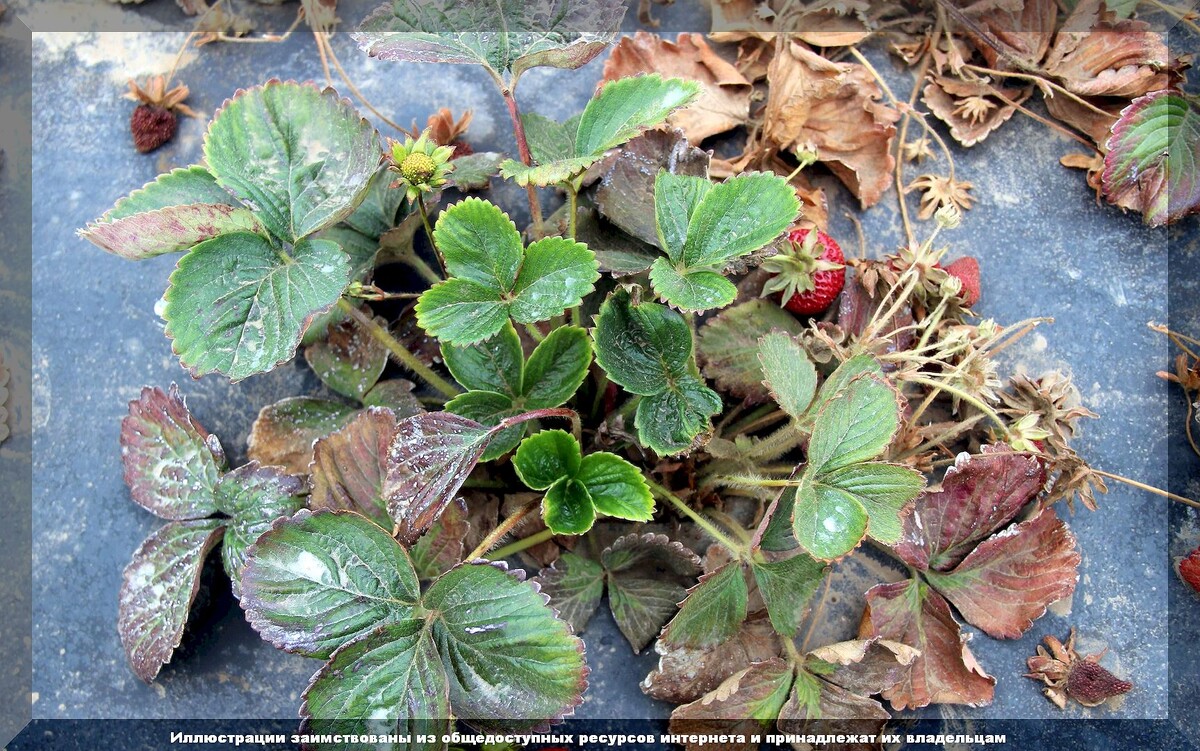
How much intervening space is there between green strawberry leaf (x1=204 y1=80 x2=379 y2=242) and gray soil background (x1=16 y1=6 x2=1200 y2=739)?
370 mm

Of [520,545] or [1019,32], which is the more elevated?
[1019,32]

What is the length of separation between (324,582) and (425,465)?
0.65ft

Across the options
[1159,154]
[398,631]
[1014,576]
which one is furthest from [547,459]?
[1159,154]

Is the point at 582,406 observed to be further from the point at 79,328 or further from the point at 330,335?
the point at 79,328

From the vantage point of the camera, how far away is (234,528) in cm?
133

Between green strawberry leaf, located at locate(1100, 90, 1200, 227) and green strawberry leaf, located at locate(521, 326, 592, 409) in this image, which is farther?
green strawberry leaf, located at locate(1100, 90, 1200, 227)

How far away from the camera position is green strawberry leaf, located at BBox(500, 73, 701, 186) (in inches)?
43.8

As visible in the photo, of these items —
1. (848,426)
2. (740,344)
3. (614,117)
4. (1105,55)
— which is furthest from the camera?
→ (1105,55)

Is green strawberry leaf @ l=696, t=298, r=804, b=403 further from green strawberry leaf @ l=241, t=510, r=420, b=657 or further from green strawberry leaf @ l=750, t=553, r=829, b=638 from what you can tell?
green strawberry leaf @ l=241, t=510, r=420, b=657

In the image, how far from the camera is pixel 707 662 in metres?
1.27

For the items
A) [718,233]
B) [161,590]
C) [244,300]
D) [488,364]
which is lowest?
[161,590]

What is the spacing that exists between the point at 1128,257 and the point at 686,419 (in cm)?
90

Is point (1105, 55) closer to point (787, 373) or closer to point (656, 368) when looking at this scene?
point (787, 373)

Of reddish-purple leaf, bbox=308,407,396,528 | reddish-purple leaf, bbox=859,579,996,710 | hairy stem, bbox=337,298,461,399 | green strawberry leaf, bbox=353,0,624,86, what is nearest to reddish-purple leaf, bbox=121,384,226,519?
reddish-purple leaf, bbox=308,407,396,528
